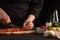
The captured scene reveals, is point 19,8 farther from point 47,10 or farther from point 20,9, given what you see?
point 47,10

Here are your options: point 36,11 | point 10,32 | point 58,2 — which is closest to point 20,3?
point 36,11

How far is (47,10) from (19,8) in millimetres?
1350

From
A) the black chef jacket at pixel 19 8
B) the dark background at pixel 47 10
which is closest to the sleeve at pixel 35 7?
the black chef jacket at pixel 19 8

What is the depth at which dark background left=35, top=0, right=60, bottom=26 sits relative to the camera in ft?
10.3

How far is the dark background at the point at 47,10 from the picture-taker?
315 centimetres

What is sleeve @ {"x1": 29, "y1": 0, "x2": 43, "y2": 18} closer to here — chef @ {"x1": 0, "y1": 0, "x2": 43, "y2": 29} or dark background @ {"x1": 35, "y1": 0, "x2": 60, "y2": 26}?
chef @ {"x1": 0, "y1": 0, "x2": 43, "y2": 29}

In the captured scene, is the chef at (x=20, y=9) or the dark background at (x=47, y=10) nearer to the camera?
the chef at (x=20, y=9)

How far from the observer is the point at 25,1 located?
6.49ft

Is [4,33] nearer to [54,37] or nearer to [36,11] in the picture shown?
[54,37]

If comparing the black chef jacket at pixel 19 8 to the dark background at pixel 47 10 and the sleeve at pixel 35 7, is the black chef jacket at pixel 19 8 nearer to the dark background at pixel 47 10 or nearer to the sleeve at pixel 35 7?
the sleeve at pixel 35 7

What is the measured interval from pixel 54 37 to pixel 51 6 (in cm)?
209

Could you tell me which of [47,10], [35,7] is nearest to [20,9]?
[35,7]

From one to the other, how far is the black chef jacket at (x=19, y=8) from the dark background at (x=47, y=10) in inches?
46.1

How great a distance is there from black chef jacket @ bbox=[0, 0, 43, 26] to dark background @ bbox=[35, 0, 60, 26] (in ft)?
3.84
